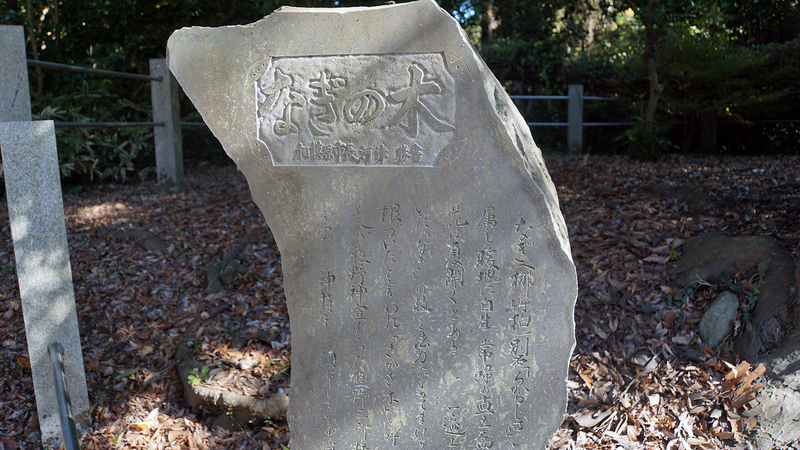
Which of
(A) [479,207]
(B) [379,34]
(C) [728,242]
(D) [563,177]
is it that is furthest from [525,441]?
(D) [563,177]

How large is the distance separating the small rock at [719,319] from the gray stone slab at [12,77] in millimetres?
3939

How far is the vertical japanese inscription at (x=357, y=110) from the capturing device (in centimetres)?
216

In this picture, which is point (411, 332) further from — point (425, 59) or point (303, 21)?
point (303, 21)

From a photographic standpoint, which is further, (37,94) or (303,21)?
(37,94)

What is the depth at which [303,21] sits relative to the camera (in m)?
2.19

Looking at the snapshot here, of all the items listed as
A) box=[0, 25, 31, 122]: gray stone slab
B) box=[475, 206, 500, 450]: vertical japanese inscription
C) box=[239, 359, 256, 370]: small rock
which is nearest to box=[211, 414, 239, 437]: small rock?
box=[239, 359, 256, 370]: small rock

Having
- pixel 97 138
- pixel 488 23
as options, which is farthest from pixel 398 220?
pixel 488 23

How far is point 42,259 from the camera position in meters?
2.79

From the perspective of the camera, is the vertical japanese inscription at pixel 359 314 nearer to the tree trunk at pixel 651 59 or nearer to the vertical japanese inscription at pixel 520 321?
the vertical japanese inscription at pixel 520 321

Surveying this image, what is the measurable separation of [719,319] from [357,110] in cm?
254

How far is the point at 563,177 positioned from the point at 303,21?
445 cm

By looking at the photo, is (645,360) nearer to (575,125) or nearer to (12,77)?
(12,77)

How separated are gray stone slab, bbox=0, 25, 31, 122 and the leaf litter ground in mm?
1515

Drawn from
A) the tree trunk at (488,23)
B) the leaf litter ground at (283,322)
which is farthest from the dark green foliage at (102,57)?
the tree trunk at (488,23)
